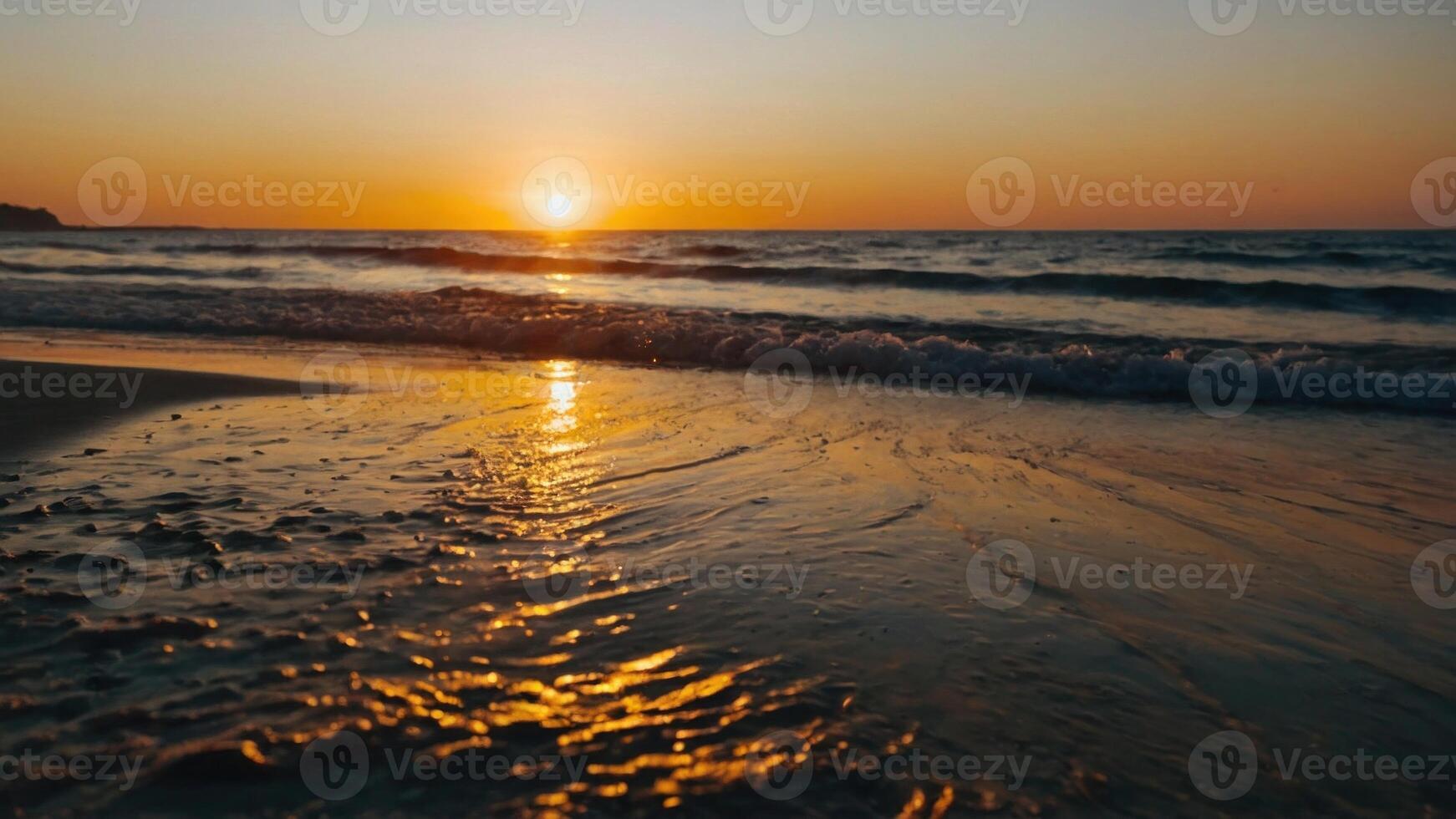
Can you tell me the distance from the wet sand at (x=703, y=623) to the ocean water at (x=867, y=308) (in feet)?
15.4

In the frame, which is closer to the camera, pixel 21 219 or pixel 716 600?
pixel 716 600

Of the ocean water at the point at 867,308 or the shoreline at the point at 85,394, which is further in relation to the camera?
the ocean water at the point at 867,308

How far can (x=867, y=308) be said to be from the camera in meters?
18.5

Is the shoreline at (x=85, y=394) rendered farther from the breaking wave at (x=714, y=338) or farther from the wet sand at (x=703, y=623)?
the breaking wave at (x=714, y=338)

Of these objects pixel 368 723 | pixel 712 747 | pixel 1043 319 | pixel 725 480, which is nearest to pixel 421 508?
pixel 725 480

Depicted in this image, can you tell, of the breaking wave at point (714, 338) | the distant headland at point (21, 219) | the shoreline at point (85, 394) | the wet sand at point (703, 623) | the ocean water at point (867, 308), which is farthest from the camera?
the distant headland at point (21, 219)

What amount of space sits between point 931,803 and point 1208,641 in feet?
6.01

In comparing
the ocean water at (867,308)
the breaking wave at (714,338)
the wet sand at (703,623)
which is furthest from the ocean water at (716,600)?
the ocean water at (867,308)

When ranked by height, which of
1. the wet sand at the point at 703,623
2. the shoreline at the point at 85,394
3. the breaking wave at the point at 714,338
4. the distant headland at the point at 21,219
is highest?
the distant headland at the point at 21,219

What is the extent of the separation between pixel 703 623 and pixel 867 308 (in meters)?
15.3

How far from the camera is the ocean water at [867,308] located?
1162cm

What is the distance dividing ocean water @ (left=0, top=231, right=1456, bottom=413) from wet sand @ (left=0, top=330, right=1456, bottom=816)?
4702 mm

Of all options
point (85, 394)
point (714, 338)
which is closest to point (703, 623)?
point (85, 394)

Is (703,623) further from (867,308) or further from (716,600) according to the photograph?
(867,308)
